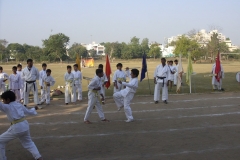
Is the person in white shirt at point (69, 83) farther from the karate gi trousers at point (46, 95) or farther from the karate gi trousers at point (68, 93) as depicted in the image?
the karate gi trousers at point (46, 95)

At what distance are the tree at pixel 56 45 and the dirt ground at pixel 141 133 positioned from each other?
63.3 metres

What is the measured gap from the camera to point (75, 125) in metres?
8.18

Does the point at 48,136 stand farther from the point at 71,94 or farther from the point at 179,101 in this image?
the point at 179,101

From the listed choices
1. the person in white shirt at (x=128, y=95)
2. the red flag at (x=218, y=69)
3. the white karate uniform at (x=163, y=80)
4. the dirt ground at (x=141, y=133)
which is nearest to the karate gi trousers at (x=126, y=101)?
the person in white shirt at (x=128, y=95)

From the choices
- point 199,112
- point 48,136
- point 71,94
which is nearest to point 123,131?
point 48,136

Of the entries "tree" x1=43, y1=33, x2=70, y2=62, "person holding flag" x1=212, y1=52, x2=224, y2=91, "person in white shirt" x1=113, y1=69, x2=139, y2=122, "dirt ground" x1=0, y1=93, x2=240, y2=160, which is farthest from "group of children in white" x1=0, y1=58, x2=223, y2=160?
"tree" x1=43, y1=33, x2=70, y2=62

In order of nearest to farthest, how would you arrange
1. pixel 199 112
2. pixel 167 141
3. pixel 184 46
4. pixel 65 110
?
pixel 167 141
pixel 199 112
pixel 65 110
pixel 184 46

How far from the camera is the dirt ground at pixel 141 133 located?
5.69 meters

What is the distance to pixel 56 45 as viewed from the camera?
72312mm

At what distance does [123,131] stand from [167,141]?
1396 mm

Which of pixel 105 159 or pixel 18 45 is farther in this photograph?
pixel 18 45

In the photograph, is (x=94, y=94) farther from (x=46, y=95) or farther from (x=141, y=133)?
(x=46, y=95)

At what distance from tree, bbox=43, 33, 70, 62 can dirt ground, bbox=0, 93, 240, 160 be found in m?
63.3

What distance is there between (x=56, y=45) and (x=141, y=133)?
2679 inches
